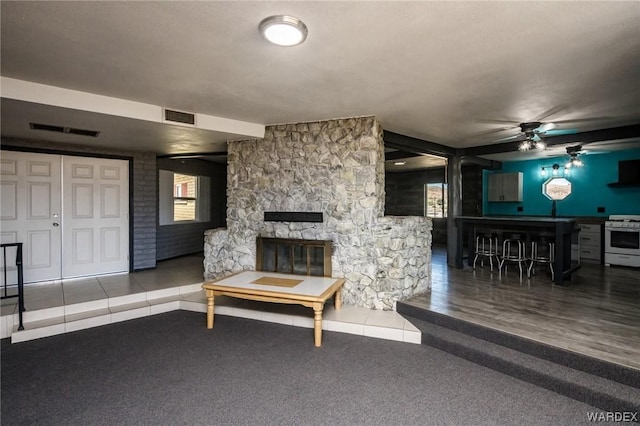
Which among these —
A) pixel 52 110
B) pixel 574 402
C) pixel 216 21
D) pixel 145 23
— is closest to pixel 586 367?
pixel 574 402

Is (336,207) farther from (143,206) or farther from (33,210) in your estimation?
(33,210)

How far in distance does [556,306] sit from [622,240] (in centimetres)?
368

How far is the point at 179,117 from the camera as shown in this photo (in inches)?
156

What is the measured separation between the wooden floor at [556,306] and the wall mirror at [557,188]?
6.36 ft

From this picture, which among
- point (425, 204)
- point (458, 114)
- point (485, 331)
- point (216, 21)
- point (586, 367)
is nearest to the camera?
point (216, 21)

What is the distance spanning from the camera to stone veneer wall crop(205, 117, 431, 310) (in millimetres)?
4160

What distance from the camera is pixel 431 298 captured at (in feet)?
13.8

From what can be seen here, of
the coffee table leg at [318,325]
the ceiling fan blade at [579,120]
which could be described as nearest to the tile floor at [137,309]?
the coffee table leg at [318,325]

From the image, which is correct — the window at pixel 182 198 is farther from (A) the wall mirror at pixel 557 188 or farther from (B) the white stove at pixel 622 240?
(B) the white stove at pixel 622 240

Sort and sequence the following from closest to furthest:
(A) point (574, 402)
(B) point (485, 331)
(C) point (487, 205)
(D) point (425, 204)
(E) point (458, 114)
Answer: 1. (A) point (574, 402)
2. (B) point (485, 331)
3. (E) point (458, 114)
4. (C) point (487, 205)
5. (D) point (425, 204)

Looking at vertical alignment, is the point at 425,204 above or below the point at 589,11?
below

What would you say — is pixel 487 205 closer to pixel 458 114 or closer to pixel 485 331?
pixel 458 114

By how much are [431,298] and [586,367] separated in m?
1.76

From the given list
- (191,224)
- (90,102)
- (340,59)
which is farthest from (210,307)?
(191,224)
